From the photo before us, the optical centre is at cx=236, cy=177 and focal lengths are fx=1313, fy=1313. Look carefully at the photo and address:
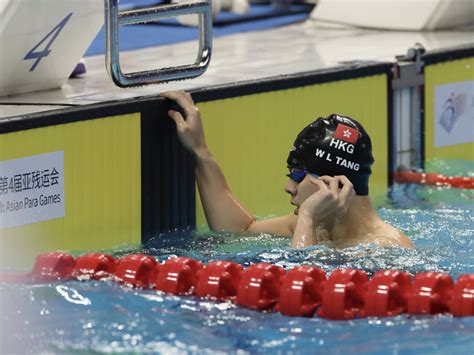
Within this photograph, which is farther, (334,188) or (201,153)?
(201,153)

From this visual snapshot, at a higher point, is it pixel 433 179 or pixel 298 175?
pixel 298 175

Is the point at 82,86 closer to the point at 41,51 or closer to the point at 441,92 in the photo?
the point at 41,51

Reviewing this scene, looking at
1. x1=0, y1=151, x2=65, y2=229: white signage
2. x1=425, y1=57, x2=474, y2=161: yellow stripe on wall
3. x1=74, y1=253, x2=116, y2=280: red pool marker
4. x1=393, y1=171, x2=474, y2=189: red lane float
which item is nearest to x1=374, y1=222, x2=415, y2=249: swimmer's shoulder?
x1=74, y1=253, x2=116, y2=280: red pool marker

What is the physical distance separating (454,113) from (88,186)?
248cm

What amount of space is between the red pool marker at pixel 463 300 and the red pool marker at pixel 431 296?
0.02m

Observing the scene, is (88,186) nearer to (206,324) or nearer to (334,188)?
(334,188)

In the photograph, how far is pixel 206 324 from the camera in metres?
3.73

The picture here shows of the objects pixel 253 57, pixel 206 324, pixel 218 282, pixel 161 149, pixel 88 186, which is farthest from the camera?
pixel 253 57

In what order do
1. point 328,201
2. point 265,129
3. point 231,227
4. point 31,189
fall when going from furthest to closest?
1. point 265,129
2. point 231,227
3. point 31,189
4. point 328,201

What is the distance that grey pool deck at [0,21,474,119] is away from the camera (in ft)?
16.5

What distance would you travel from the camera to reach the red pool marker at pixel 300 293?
383cm

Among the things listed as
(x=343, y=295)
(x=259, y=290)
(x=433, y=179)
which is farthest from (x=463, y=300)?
(x=433, y=179)

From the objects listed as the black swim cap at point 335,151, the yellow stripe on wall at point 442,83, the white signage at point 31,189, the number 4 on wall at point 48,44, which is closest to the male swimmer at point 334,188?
the black swim cap at point 335,151

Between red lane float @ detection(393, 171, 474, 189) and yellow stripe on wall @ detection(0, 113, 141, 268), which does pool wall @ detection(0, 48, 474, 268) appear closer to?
yellow stripe on wall @ detection(0, 113, 141, 268)
